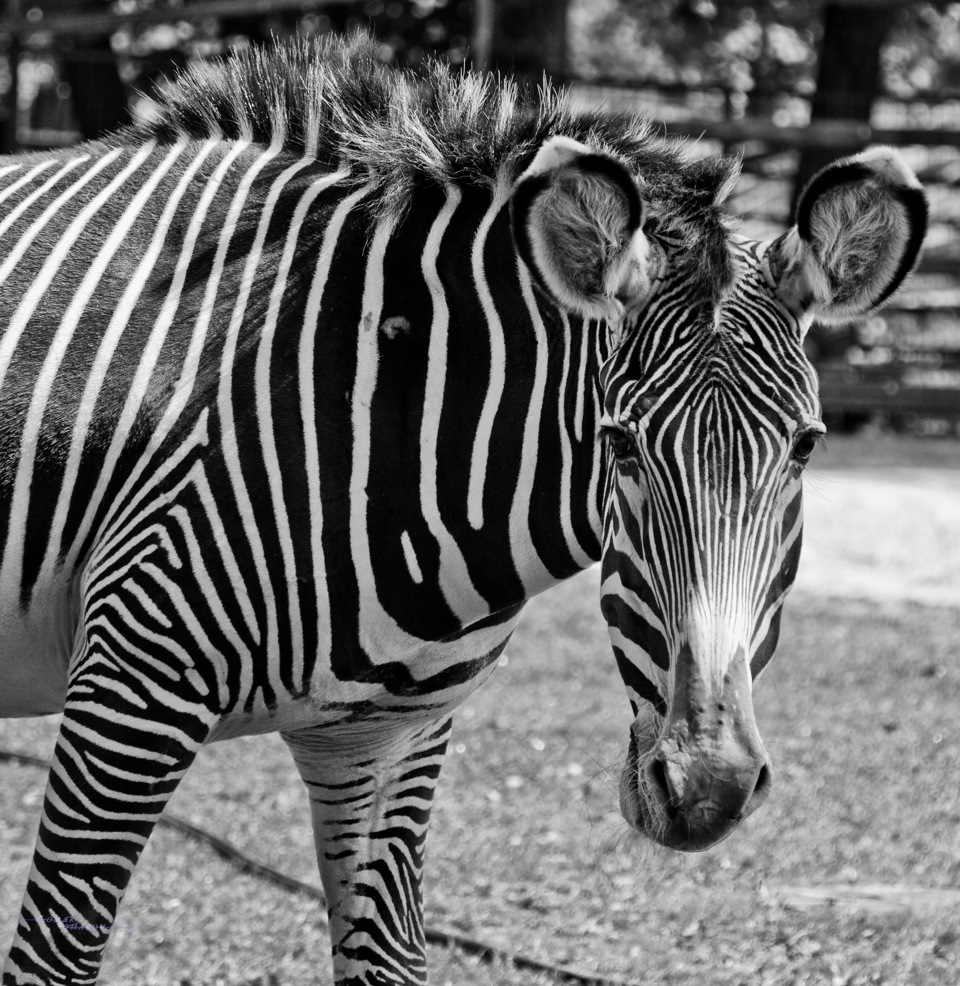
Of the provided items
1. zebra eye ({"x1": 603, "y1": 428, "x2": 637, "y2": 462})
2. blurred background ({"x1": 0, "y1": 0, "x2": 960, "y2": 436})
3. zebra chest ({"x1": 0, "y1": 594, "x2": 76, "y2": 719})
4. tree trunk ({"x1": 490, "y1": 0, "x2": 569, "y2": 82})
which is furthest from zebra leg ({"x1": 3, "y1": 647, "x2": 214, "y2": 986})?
tree trunk ({"x1": 490, "y1": 0, "x2": 569, "y2": 82})

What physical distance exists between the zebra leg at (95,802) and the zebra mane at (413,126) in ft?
3.81

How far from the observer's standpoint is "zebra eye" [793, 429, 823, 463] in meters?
2.47

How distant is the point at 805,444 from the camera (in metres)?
2.48

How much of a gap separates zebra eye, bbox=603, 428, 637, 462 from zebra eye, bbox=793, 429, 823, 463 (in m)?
0.30

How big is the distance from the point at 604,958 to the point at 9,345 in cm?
276

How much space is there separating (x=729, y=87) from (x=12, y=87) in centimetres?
769

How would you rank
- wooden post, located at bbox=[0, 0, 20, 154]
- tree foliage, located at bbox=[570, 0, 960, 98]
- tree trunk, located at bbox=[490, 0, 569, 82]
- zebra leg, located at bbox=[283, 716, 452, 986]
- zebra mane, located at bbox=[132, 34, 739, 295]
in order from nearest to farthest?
1. zebra mane, located at bbox=[132, 34, 739, 295]
2. zebra leg, located at bbox=[283, 716, 452, 986]
3. wooden post, located at bbox=[0, 0, 20, 154]
4. tree trunk, located at bbox=[490, 0, 569, 82]
5. tree foliage, located at bbox=[570, 0, 960, 98]

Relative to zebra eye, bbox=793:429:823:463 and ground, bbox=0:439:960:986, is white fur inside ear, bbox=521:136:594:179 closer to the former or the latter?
zebra eye, bbox=793:429:823:463

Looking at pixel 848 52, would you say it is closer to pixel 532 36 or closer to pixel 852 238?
pixel 532 36

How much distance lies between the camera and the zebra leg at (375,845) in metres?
3.27

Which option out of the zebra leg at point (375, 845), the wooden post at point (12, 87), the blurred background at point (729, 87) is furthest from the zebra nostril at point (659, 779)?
the wooden post at point (12, 87)

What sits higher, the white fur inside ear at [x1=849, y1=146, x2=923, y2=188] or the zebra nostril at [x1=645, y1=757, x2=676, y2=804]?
the white fur inside ear at [x1=849, y1=146, x2=923, y2=188]

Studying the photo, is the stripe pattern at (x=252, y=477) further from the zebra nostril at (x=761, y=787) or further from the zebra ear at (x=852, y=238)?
the zebra nostril at (x=761, y=787)

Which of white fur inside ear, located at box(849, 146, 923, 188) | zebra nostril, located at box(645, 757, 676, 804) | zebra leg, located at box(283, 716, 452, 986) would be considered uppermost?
white fur inside ear, located at box(849, 146, 923, 188)
